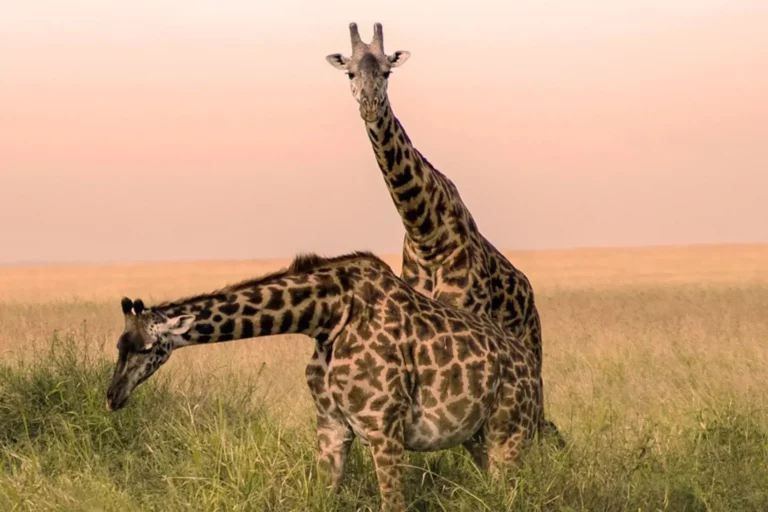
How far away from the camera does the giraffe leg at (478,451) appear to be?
22.6ft

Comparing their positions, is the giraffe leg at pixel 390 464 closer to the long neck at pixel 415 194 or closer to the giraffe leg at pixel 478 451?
the giraffe leg at pixel 478 451

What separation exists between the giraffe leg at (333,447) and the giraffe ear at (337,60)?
9.31 feet

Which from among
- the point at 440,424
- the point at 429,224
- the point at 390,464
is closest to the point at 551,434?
the point at 440,424

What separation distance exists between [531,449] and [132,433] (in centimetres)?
364

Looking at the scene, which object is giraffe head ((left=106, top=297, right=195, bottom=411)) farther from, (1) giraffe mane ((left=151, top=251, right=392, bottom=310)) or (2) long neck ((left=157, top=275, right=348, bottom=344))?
(1) giraffe mane ((left=151, top=251, right=392, bottom=310))

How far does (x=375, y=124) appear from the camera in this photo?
26.0 ft

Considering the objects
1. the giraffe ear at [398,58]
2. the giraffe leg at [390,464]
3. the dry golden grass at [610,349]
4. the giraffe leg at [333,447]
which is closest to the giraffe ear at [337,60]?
the giraffe ear at [398,58]

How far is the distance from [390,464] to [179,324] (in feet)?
4.71

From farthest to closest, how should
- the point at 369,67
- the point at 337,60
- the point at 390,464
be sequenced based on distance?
the point at 337,60 < the point at 369,67 < the point at 390,464

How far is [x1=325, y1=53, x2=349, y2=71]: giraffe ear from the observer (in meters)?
7.99

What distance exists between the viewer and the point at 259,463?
682 cm

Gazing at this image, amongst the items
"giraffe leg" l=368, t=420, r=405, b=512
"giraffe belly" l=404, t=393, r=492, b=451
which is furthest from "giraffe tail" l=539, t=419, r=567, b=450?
"giraffe leg" l=368, t=420, r=405, b=512

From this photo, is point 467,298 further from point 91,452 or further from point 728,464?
point 91,452

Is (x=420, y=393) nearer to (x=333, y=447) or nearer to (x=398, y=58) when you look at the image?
(x=333, y=447)
